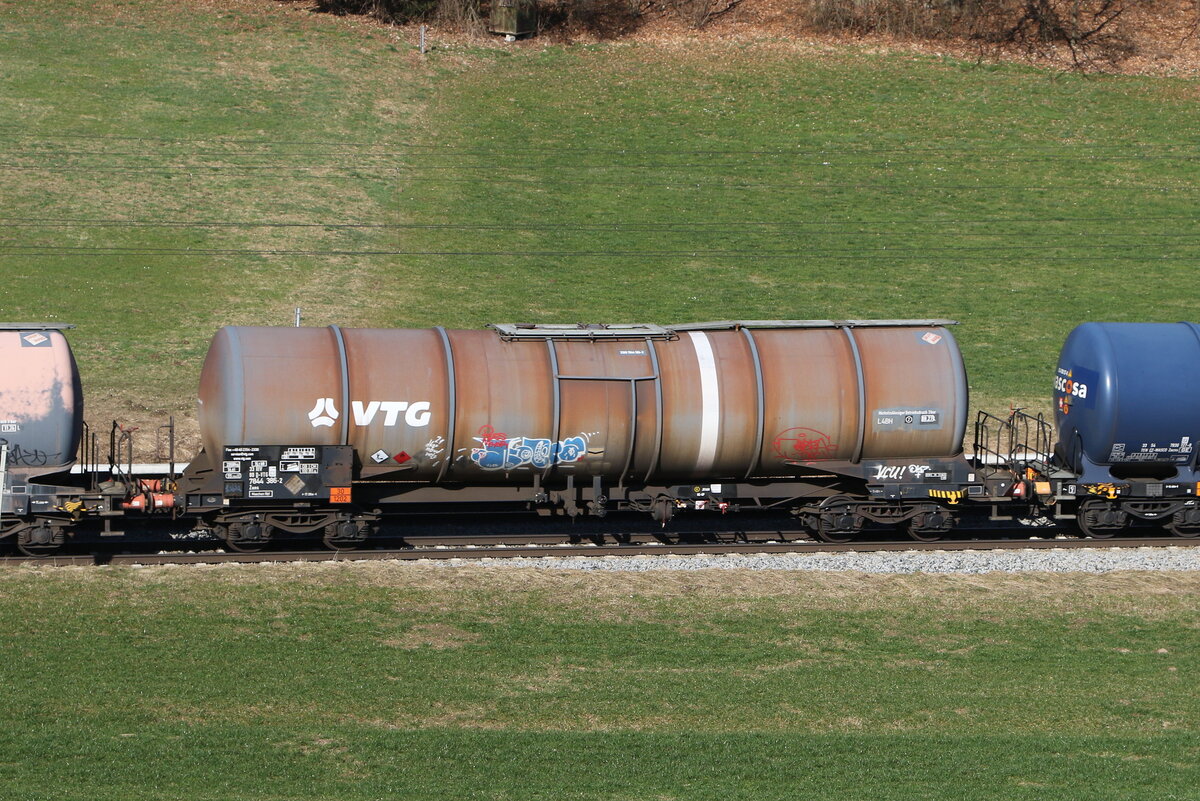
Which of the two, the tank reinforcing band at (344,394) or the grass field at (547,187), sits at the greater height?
the grass field at (547,187)

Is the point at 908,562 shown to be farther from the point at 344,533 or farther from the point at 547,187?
the point at 547,187

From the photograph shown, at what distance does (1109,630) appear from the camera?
18688 millimetres

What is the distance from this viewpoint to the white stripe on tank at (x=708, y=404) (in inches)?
852

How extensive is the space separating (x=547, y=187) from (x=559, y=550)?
2584cm

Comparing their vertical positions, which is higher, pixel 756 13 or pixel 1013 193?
pixel 756 13

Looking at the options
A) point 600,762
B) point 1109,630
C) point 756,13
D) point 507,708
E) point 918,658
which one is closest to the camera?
point 600,762

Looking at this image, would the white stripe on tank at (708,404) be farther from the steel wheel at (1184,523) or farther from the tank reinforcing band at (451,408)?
the steel wheel at (1184,523)

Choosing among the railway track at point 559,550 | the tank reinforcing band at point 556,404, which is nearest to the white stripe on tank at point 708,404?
the railway track at point 559,550

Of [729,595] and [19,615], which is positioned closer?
[19,615]

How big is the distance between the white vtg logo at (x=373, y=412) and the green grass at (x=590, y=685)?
2.20 meters

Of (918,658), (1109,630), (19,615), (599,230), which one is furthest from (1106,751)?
(599,230)

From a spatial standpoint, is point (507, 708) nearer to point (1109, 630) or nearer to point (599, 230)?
point (1109, 630)

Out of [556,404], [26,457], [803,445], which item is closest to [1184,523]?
[803,445]

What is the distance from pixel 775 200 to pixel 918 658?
30.2 m
